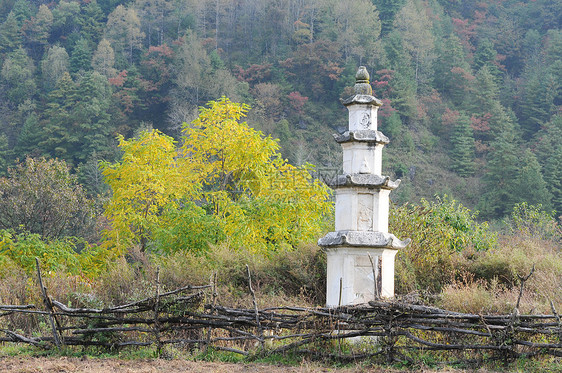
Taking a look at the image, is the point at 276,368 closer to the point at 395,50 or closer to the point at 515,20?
the point at 395,50

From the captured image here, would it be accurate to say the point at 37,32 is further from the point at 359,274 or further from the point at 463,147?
the point at 359,274

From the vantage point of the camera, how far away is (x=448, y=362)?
8.95 metres

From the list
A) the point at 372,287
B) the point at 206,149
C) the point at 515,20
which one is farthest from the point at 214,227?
the point at 515,20

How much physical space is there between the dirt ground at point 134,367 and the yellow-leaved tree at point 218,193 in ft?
24.6

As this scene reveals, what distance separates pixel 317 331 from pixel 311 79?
155 ft

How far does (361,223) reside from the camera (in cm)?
1115

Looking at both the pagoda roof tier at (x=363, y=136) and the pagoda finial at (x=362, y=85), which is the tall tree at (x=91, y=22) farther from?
the pagoda roof tier at (x=363, y=136)

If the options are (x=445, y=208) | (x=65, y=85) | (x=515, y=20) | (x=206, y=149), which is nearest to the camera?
(x=445, y=208)

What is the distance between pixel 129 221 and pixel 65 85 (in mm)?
34544

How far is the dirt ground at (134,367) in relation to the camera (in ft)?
28.2

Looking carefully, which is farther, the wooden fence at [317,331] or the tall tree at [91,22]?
the tall tree at [91,22]

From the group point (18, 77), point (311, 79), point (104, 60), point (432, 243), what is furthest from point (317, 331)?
point (18, 77)

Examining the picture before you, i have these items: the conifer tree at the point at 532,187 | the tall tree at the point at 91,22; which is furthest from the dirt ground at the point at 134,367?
the tall tree at the point at 91,22

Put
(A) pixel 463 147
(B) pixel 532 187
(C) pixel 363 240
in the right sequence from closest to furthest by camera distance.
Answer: (C) pixel 363 240 < (B) pixel 532 187 < (A) pixel 463 147
